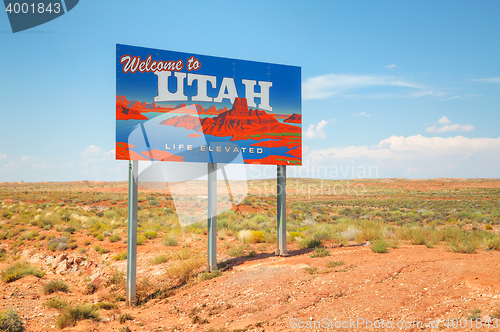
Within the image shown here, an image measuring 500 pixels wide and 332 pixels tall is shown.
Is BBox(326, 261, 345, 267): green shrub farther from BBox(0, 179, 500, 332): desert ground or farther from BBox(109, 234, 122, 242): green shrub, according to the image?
BBox(109, 234, 122, 242): green shrub

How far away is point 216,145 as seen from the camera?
9.01 meters

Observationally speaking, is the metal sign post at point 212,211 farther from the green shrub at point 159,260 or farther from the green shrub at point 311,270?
the green shrub at point 159,260

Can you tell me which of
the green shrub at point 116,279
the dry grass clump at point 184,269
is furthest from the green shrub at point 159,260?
the dry grass clump at point 184,269

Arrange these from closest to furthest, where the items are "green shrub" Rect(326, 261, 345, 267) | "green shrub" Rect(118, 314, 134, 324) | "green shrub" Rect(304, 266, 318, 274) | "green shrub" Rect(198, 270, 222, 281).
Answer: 1. "green shrub" Rect(118, 314, 134, 324)
2. "green shrub" Rect(304, 266, 318, 274)
3. "green shrub" Rect(326, 261, 345, 267)
4. "green shrub" Rect(198, 270, 222, 281)

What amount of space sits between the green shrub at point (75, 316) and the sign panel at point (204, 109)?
3840 millimetres

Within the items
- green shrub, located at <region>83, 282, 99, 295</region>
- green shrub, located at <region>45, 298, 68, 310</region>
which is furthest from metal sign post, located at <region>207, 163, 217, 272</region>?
green shrub, located at <region>83, 282, 99, 295</region>

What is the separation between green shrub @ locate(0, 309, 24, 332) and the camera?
20.4 ft

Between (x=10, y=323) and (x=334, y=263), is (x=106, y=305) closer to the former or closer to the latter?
(x=10, y=323)

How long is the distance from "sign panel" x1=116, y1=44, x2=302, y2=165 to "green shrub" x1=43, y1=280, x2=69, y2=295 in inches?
213

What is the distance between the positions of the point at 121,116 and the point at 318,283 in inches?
257

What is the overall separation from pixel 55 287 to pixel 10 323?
371cm

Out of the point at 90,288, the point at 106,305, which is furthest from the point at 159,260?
the point at 106,305

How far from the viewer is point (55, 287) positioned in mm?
9719

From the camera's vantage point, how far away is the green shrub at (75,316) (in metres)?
6.86
